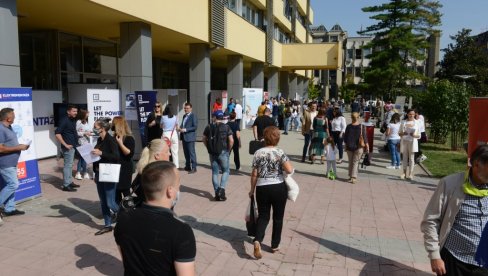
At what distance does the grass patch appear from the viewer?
1210 centimetres

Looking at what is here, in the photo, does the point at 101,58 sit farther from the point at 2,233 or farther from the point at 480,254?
the point at 480,254

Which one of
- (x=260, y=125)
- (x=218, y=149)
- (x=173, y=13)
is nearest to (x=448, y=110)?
(x=260, y=125)

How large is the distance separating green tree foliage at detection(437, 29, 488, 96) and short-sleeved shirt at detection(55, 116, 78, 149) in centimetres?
3298

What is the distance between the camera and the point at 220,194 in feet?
26.1

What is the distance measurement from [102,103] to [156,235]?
9172mm

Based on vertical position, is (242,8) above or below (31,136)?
above

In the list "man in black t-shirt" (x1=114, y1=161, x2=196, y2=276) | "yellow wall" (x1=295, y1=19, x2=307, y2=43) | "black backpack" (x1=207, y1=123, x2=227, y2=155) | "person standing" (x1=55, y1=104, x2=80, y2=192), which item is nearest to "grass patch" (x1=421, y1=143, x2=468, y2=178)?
"black backpack" (x1=207, y1=123, x2=227, y2=155)

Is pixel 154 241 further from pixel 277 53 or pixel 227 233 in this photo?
pixel 277 53

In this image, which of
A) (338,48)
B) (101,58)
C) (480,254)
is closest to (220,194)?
(480,254)

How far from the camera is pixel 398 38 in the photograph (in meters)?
35.7

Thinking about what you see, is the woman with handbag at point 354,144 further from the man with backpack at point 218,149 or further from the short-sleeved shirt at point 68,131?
the short-sleeved shirt at point 68,131

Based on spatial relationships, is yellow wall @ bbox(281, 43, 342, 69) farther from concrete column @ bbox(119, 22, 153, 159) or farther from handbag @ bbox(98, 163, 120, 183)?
handbag @ bbox(98, 163, 120, 183)

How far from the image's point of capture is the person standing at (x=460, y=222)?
3.06m

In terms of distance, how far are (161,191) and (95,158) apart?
4.19 metres
